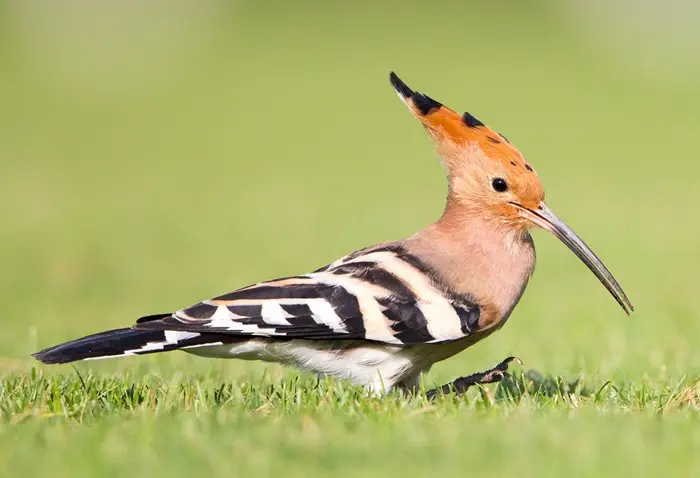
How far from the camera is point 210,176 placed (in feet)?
55.9

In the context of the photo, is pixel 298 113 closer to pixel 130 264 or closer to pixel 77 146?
pixel 77 146

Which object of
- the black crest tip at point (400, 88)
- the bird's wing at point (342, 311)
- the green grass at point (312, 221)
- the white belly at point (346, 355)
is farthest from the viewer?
the black crest tip at point (400, 88)

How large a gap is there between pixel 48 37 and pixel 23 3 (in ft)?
6.14

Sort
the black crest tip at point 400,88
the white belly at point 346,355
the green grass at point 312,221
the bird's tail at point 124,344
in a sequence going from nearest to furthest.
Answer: the green grass at point 312,221
the bird's tail at point 124,344
the white belly at point 346,355
the black crest tip at point 400,88

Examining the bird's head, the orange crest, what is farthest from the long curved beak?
the orange crest

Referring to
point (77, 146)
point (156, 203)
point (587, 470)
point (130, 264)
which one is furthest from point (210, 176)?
point (587, 470)

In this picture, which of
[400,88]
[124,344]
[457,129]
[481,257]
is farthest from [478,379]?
[124,344]

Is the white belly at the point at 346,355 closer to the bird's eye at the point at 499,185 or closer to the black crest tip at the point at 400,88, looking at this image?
the bird's eye at the point at 499,185

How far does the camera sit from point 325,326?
3900 millimetres

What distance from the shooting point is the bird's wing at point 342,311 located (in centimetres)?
389

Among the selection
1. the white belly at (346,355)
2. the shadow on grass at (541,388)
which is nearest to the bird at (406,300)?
the white belly at (346,355)

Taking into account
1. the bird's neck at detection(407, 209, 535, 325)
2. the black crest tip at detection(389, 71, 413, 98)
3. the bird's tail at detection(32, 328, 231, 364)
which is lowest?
the bird's tail at detection(32, 328, 231, 364)

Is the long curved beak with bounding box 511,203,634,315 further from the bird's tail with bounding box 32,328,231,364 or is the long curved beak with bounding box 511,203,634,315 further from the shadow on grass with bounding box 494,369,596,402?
the bird's tail with bounding box 32,328,231,364

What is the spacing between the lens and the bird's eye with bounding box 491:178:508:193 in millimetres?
4324
